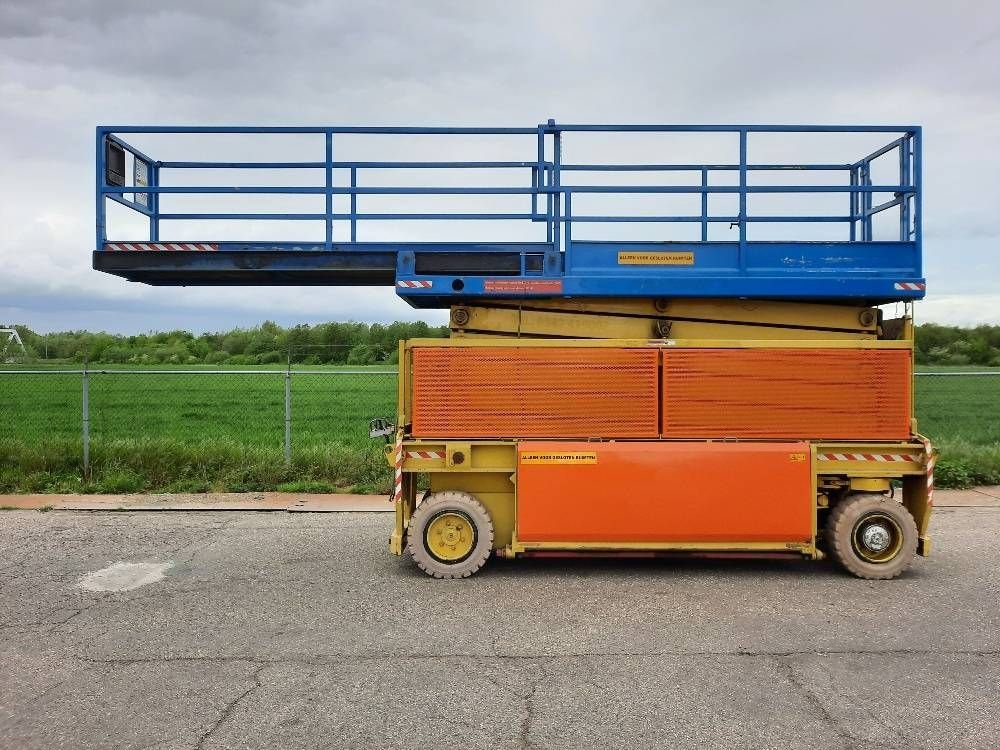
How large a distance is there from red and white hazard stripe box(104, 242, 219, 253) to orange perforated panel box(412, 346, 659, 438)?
244cm

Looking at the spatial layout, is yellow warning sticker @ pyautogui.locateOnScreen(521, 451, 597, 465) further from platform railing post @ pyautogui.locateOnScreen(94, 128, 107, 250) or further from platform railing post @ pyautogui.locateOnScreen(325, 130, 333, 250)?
platform railing post @ pyautogui.locateOnScreen(94, 128, 107, 250)

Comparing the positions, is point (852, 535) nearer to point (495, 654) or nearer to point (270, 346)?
point (495, 654)

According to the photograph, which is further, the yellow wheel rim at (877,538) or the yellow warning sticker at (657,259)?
the yellow warning sticker at (657,259)

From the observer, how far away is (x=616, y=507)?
6527mm

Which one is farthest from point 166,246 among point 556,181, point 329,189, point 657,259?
point 657,259

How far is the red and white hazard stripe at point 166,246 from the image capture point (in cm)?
743

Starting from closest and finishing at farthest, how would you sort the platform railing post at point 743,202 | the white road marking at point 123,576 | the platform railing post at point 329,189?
the white road marking at point 123,576
the platform railing post at point 743,202
the platform railing post at point 329,189

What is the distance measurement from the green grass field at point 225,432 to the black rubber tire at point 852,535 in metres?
5.38

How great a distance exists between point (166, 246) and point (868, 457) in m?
6.62

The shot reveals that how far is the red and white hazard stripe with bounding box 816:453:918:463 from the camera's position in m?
6.69

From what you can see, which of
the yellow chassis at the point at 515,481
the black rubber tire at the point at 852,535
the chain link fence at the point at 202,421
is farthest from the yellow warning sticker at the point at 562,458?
the chain link fence at the point at 202,421

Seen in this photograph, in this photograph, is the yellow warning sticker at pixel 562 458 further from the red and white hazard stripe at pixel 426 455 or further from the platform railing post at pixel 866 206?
the platform railing post at pixel 866 206

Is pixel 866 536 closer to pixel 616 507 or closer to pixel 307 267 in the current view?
pixel 616 507

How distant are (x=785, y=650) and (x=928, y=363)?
36.2 meters
